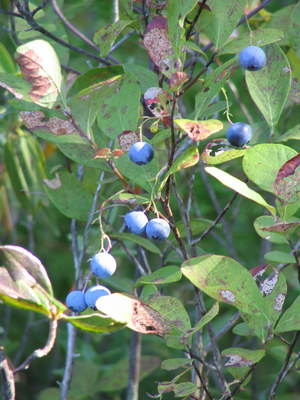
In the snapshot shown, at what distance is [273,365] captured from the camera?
1877 mm

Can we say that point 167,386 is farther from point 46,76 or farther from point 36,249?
point 36,249

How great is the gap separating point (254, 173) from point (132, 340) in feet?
2.11

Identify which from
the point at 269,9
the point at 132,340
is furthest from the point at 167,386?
the point at 269,9

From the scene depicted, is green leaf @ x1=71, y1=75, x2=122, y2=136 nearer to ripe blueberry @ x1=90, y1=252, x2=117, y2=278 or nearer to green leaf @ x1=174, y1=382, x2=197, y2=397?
ripe blueberry @ x1=90, y1=252, x2=117, y2=278

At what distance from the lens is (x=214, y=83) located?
2.21 feet

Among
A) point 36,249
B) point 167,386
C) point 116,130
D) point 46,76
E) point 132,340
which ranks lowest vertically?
point 36,249

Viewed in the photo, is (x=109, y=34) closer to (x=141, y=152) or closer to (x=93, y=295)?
(x=141, y=152)

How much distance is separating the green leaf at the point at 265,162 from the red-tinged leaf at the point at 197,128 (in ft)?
0.31

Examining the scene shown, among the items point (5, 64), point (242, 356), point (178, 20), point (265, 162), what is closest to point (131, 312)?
point (242, 356)

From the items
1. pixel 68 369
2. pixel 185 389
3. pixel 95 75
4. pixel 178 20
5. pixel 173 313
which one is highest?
pixel 178 20

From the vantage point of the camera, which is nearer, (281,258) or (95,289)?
(95,289)

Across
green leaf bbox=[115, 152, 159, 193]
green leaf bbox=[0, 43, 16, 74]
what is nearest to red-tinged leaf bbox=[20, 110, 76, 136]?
green leaf bbox=[115, 152, 159, 193]

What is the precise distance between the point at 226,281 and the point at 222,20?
1.46 feet

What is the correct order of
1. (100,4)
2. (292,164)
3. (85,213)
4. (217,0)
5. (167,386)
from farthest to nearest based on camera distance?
(100,4), (85,213), (217,0), (167,386), (292,164)
